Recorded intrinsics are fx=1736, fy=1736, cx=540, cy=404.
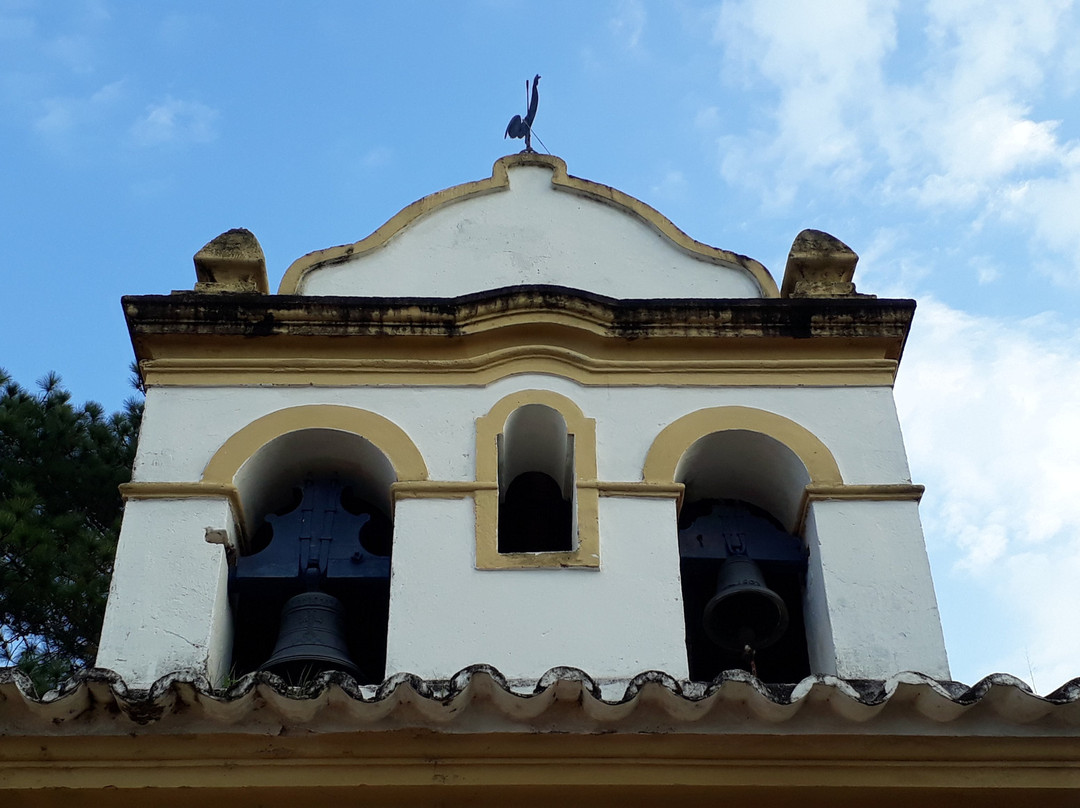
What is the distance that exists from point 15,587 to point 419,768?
5.88 meters

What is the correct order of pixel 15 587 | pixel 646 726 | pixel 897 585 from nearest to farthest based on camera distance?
pixel 646 726 → pixel 897 585 → pixel 15 587

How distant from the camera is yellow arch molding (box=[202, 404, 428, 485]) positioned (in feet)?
23.2

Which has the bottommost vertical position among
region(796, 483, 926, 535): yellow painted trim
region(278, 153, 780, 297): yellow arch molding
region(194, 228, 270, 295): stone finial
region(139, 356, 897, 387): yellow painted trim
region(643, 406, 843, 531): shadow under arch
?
region(796, 483, 926, 535): yellow painted trim

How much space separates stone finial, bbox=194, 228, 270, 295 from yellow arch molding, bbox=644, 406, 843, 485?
2.03m

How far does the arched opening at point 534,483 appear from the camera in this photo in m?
7.39

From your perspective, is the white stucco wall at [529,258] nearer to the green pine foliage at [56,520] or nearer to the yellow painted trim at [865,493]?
the yellow painted trim at [865,493]

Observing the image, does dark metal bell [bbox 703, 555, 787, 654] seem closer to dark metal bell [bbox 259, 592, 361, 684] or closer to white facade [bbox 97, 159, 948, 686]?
white facade [bbox 97, 159, 948, 686]

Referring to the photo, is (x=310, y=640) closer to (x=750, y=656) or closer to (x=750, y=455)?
(x=750, y=656)

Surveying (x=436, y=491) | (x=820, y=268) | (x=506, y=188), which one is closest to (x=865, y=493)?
(x=820, y=268)

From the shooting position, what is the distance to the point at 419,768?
5371mm

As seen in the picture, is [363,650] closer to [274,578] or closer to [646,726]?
[274,578]

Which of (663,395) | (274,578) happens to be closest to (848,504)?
(663,395)

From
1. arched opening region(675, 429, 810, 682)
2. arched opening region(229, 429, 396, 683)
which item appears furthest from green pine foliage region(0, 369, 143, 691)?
arched opening region(675, 429, 810, 682)

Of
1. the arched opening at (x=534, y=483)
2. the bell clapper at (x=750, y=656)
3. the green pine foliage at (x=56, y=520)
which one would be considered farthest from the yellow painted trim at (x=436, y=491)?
the green pine foliage at (x=56, y=520)
